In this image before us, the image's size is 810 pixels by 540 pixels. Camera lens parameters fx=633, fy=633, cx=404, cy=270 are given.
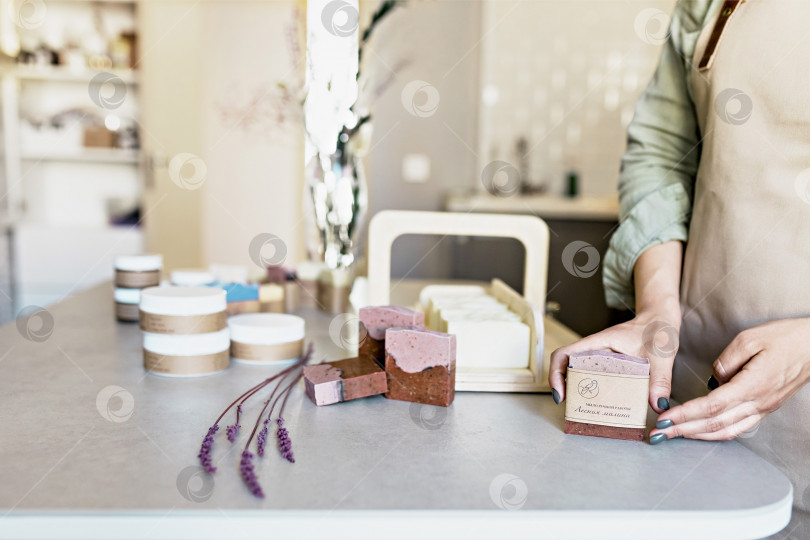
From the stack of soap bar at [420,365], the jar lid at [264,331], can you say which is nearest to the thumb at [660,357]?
the stack of soap bar at [420,365]

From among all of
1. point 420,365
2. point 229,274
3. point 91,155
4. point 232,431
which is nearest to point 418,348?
point 420,365

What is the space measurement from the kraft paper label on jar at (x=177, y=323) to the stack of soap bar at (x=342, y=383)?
6.7 inches

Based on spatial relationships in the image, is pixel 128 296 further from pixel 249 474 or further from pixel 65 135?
pixel 65 135

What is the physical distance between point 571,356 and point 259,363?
49 centimetres

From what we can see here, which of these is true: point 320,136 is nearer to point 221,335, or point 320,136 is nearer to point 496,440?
point 221,335

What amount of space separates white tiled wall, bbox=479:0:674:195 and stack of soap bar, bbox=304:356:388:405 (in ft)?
8.33

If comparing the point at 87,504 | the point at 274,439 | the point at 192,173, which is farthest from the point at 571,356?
the point at 192,173

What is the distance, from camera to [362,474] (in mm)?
590

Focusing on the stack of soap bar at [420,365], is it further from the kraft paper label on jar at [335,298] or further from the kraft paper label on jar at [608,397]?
the kraft paper label on jar at [335,298]

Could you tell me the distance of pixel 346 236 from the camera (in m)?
1.49

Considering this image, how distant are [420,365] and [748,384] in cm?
37

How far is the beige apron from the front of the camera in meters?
0.82

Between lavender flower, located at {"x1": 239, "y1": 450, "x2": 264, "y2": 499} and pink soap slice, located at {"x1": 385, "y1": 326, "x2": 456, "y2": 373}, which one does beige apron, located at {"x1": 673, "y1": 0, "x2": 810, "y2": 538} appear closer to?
pink soap slice, located at {"x1": 385, "y1": 326, "x2": 456, "y2": 373}

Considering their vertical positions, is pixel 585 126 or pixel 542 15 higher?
pixel 542 15
